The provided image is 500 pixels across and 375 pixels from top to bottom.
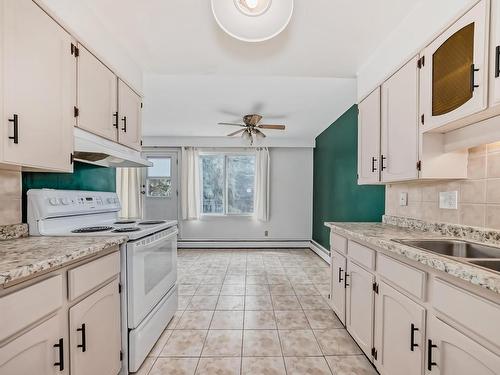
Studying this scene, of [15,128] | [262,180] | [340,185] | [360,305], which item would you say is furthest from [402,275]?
[262,180]

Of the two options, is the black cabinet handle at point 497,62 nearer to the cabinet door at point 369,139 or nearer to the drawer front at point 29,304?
the cabinet door at point 369,139

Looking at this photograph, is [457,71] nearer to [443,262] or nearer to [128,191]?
[443,262]

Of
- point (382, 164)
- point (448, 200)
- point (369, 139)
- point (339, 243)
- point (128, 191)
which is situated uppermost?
point (369, 139)

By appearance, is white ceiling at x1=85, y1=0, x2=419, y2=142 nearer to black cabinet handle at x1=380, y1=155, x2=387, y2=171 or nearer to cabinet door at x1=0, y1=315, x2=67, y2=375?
black cabinet handle at x1=380, y1=155, x2=387, y2=171

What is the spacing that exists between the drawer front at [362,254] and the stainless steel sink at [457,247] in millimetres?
272

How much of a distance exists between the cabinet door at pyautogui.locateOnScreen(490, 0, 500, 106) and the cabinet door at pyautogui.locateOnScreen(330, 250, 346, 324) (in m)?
1.44

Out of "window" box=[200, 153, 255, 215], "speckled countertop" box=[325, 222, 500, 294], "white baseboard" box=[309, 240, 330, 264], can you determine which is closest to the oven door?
"speckled countertop" box=[325, 222, 500, 294]

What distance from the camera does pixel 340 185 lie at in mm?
4008

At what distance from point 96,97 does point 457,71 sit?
212 cm

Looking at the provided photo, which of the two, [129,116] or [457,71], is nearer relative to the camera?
[457,71]

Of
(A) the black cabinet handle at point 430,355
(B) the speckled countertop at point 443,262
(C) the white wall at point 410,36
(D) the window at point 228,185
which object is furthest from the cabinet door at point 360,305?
(D) the window at point 228,185

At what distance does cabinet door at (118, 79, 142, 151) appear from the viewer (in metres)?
2.04

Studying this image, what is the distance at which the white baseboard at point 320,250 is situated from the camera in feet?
14.5

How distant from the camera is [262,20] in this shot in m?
1.59
